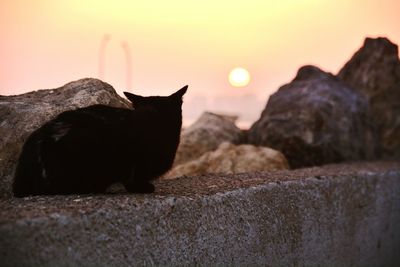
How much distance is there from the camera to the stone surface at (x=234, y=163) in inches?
194

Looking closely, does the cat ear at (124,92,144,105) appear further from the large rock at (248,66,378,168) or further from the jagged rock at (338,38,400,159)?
the jagged rock at (338,38,400,159)

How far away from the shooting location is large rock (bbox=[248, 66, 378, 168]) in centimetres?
575

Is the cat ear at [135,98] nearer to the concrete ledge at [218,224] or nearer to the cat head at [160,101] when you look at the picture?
the cat head at [160,101]

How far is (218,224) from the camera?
285cm

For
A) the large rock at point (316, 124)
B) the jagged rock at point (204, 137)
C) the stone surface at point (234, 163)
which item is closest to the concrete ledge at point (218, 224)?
the stone surface at point (234, 163)

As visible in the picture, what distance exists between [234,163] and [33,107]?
213cm

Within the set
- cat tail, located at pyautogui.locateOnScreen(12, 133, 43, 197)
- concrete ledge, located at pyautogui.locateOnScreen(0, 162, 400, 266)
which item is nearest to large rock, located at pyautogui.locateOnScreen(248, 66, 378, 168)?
concrete ledge, located at pyautogui.locateOnScreen(0, 162, 400, 266)

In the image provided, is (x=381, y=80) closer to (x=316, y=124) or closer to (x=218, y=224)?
(x=316, y=124)

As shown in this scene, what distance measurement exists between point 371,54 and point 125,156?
5.85m

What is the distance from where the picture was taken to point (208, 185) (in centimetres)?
332

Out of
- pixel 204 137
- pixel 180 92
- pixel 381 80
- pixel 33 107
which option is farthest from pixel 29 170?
pixel 381 80

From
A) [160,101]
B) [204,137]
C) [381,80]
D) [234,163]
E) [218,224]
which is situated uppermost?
[381,80]

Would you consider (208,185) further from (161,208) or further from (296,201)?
(161,208)

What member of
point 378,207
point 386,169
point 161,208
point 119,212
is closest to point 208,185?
point 161,208
